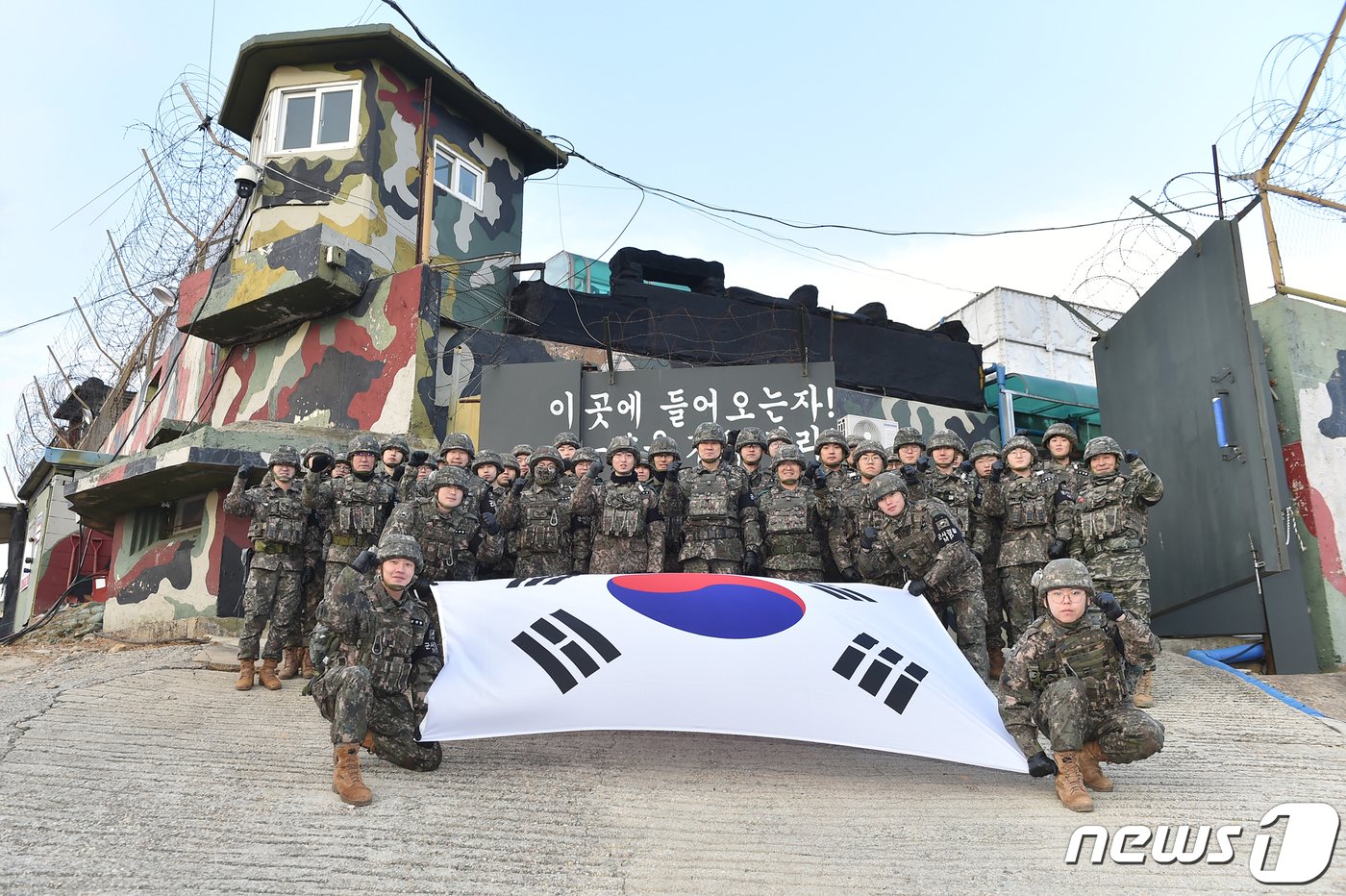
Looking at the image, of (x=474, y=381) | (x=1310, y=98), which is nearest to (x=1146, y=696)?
(x=1310, y=98)

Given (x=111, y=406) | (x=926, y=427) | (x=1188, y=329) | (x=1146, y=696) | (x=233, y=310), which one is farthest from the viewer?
(x=111, y=406)

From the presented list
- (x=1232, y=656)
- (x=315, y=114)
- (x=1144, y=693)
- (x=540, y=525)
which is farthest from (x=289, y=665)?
(x=315, y=114)

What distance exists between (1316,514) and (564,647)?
21.4ft

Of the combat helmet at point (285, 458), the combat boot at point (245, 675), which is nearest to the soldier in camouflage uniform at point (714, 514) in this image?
the combat helmet at point (285, 458)

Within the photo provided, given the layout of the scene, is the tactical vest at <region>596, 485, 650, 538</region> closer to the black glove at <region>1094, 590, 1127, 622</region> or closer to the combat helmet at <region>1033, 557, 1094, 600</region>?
the combat helmet at <region>1033, 557, 1094, 600</region>

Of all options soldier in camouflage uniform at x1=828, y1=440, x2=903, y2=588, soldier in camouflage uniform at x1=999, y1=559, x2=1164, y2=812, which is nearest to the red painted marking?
soldier in camouflage uniform at x1=828, y1=440, x2=903, y2=588

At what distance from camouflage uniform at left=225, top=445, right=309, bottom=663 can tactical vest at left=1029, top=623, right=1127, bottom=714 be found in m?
5.42

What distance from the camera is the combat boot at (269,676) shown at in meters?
6.57

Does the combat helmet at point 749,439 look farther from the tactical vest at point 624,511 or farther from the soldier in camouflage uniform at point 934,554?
the soldier in camouflage uniform at point 934,554

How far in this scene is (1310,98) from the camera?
725 centimetres

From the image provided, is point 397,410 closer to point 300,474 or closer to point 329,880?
point 300,474

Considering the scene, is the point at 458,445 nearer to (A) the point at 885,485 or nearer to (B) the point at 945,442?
(A) the point at 885,485

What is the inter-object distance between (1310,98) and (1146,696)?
17.0 ft

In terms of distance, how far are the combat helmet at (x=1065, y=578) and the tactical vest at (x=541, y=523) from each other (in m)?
3.73
